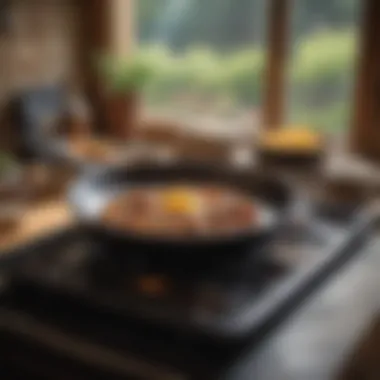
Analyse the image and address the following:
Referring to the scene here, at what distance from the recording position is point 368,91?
7.59 feet

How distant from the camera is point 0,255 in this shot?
45.9 inches

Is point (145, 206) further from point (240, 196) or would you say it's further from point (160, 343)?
point (160, 343)

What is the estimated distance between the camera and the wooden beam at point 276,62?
2.42 meters

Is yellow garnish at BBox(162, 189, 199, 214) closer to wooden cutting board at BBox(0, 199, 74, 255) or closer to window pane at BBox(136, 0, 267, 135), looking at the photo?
Answer: wooden cutting board at BBox(0, 199, 74, 255)

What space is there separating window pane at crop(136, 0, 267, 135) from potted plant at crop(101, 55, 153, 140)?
0.09 m

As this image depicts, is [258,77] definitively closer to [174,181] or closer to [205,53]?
[205,53]

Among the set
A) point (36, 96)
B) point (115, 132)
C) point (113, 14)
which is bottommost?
point (115, 132)

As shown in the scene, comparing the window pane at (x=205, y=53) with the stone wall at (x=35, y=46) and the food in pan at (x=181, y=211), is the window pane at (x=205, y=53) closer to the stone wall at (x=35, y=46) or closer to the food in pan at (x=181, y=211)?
the stone wall at (x=35, y=46)

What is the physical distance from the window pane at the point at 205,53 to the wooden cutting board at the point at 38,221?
1.07 m

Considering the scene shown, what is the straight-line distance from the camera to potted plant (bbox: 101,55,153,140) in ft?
8.27

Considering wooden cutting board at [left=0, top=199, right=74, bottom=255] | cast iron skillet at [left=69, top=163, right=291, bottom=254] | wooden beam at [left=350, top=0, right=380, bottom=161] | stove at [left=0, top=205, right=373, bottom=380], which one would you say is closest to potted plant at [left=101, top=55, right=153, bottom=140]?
wooden beam at [left=350, top=0, right=380, bottom=161]

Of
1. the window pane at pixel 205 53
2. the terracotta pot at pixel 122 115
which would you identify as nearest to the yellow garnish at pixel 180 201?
the window pane at pixel 205 53

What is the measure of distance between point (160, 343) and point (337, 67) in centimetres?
164

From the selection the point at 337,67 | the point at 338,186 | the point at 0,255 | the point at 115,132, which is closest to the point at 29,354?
the point at 0,255
